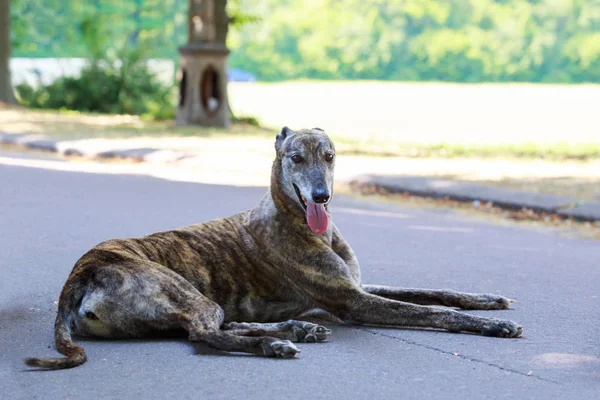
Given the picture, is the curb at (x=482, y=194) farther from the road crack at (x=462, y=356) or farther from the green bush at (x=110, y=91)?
the green bush at (x=110, y=91)

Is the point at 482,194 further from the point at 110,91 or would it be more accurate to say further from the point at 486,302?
the point at 110,91

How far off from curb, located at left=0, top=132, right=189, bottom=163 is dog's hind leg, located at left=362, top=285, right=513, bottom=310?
10.2 m

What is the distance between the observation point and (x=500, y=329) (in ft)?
21.1

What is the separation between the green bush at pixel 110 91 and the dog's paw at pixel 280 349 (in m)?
23.6

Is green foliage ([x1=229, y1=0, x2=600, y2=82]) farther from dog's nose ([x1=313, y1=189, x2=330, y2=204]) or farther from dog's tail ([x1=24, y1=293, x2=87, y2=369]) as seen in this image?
dog's tail ([x1=24, y1=293, x2=87, y2=369])

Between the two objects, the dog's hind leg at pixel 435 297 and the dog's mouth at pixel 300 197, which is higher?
the dog's mouth at pixel 300 197

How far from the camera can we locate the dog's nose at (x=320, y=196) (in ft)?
21.4

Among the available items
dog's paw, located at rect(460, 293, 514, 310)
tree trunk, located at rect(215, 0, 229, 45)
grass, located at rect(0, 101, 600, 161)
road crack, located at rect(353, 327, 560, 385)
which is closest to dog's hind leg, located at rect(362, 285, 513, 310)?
dog's paw, located at rect(460, 293, 514, 310)

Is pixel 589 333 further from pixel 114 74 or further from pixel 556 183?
pixel 114 74

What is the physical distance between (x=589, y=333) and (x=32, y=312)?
355 centimetres

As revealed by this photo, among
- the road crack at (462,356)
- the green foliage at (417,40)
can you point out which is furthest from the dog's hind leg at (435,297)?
the green foliage at (417,40)

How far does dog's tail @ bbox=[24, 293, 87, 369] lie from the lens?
552cm

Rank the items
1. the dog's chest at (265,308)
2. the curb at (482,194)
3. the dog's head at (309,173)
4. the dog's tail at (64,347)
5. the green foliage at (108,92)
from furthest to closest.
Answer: the green foliage at (108,92) < the curb at (482,194) < the dog's chest at (265,308) < the dog's head at (309,173) < the dog's tail at (64,347)

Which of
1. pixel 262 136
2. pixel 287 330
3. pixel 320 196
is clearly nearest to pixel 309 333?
pixel 287 330
